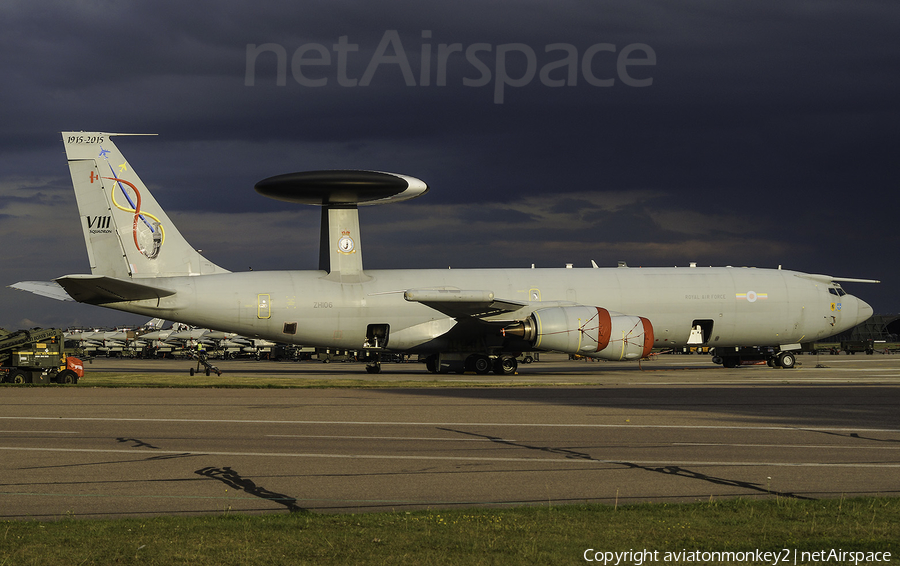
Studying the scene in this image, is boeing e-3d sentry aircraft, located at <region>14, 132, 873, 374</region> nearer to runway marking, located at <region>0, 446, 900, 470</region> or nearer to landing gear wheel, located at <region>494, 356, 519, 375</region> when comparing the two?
landing gear wheel, located at <region>494, 356, 519, 375</region>

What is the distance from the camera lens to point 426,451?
41.0ft

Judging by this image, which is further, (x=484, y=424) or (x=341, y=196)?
(x=341, y=196)

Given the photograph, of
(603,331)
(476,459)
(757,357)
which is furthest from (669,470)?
(757,357)

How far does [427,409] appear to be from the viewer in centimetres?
1925

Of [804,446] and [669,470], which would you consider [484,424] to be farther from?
[804,446]

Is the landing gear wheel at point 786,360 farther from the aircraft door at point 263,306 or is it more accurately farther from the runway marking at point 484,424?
the runway marking at point 484,424

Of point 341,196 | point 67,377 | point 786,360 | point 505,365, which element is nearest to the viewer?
point 67,377

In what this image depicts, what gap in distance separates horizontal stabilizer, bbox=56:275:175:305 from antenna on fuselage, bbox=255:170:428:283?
249 inches

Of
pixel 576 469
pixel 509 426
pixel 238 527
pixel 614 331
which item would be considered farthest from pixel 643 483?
pixel 614 331

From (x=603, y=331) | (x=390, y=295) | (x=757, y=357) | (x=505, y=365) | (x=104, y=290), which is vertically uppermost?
(x=390, y=295)

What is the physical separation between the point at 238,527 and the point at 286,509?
1106mm

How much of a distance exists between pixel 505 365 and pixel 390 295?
6.26 metres

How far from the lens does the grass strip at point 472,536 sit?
6344mm

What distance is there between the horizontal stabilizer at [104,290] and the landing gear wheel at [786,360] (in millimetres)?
30611
